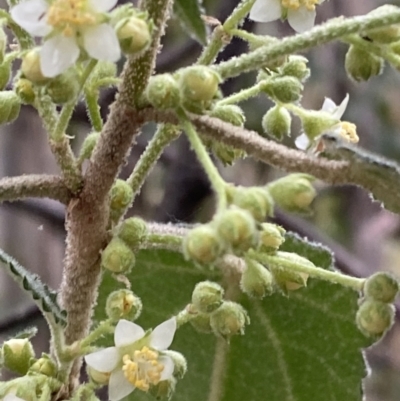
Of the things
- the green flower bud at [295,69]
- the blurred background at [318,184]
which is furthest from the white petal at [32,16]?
the blurred background at [318,184]

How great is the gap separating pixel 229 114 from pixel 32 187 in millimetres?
158

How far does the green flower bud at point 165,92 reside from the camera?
44cm

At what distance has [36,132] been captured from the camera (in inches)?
85.1

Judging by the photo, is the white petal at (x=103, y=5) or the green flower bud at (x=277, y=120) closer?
the white petal at (x=103, y=5)

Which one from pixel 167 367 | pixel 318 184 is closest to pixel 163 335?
pixel 167 367

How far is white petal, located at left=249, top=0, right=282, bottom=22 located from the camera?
0.58 metres

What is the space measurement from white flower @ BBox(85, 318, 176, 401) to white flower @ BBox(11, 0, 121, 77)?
0.20m

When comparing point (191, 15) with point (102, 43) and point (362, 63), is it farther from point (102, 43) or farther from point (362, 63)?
point (362, 63)

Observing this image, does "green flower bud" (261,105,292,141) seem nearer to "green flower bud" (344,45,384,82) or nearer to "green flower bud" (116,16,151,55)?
"green flower bud" (344,45,384,82)

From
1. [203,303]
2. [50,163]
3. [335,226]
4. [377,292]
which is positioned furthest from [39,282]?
[335,226]

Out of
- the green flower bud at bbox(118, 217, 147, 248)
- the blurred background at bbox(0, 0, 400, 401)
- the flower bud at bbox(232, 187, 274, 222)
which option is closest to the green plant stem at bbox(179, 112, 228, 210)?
the flower bud at bbox(232, 187, 274, 222)

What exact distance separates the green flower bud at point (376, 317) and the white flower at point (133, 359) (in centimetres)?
15

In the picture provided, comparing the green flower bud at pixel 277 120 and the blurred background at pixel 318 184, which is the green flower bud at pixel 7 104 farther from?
the blurred background at pixel 318 184

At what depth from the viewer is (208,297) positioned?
517 millimetres
